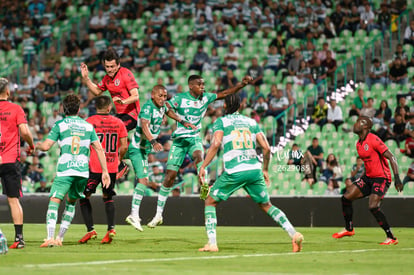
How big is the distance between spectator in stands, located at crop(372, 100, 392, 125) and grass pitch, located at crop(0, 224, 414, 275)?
28.6ft

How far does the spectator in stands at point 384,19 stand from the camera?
88.2 feet

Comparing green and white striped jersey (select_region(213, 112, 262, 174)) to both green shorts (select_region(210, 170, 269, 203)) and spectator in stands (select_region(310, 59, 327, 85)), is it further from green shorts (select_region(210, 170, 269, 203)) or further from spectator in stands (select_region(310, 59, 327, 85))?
spectator in stands (select_region(310, 59, 327, 85))

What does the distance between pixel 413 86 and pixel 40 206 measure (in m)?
11.6

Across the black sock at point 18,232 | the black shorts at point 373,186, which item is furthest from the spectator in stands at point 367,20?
the black sock at point 18,232

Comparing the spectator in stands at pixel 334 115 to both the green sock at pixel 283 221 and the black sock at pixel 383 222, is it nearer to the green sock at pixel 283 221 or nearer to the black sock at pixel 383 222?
the black sock at pixel 383 222

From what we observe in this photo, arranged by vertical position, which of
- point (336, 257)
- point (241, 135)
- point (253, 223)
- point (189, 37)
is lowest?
point (253, 223)

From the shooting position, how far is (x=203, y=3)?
30.6 m

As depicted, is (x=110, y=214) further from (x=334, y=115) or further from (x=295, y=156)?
(x=334, y=115)

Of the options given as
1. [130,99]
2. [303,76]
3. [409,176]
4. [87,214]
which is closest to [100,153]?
[87,214]

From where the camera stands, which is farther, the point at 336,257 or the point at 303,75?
the point at 303,75

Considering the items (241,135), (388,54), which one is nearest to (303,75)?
(388,54)

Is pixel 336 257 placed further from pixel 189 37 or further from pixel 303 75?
pixel 189 37

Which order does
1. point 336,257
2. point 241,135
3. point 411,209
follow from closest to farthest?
point 336,257 < point 241,135 < point 411,209

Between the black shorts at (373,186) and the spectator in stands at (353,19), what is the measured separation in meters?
13.7
